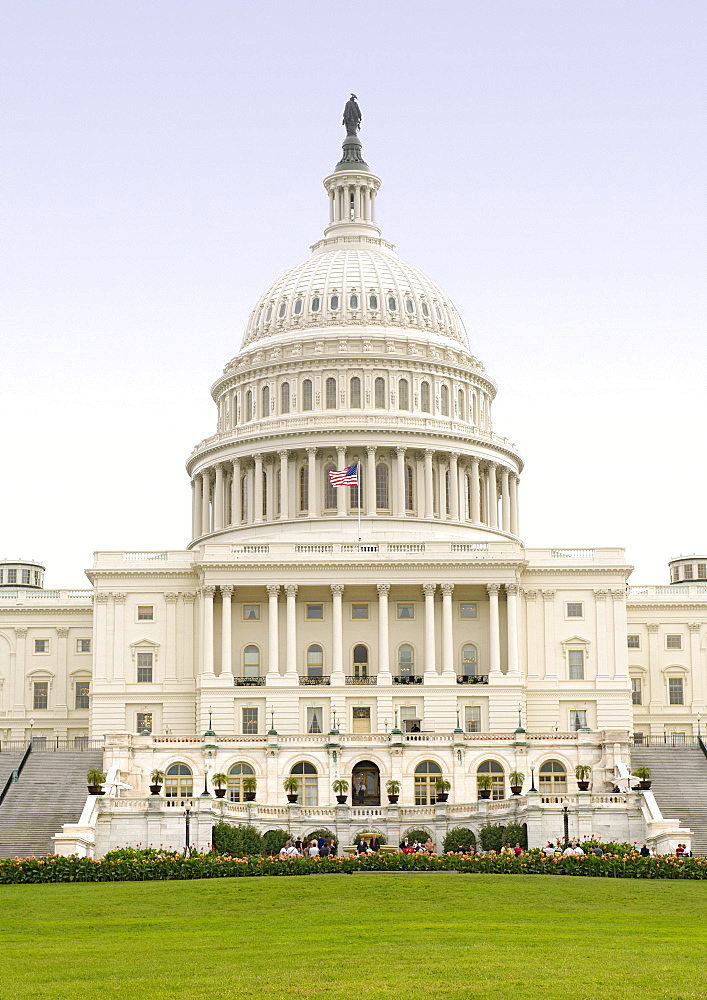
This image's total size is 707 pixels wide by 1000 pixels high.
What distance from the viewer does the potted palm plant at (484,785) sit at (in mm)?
84188

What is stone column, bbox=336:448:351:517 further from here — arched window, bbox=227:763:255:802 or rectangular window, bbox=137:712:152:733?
arched window, bbox=227:763:255:802

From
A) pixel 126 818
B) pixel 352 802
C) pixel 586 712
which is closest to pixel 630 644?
pixel 586 712

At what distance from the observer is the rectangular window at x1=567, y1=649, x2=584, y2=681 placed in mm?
112188

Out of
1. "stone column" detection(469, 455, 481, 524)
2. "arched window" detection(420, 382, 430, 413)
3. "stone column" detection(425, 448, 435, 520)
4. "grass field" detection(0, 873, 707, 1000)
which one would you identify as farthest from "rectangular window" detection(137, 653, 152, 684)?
"grass field" detection(0, 873, 707, 1000)

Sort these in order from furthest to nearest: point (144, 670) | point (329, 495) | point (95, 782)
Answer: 1. point (329, 495)
2. point (144, 670)
3. point (95, 782)

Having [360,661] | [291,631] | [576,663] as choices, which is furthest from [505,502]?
[291,631]

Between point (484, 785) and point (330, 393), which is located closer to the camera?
point (484, 785)

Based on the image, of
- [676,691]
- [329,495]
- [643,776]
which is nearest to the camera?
[643,776]

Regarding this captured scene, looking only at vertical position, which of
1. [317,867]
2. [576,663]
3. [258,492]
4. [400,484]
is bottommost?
[317,867]

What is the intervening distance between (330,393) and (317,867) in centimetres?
7423

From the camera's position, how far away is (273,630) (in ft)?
361

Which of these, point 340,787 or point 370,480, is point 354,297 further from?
point 340,787

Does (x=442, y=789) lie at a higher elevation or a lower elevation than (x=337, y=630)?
lower

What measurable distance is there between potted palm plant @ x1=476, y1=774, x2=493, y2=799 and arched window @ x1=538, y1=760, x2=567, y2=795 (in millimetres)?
3013
